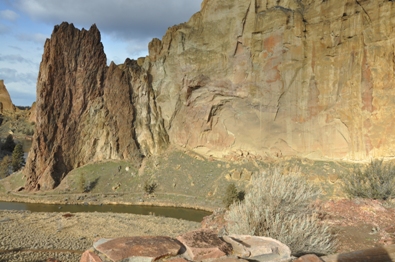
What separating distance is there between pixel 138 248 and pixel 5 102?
143281mm

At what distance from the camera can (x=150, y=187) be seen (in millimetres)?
35781

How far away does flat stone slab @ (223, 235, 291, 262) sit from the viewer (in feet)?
13.8

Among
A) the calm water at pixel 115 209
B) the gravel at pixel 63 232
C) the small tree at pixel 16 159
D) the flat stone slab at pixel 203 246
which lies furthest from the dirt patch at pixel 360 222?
the small tree at pixel 16 159

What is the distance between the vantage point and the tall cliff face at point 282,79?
104 feet

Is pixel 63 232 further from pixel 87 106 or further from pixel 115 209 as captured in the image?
pixel 87 106

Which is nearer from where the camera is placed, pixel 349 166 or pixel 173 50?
pixel 349 166

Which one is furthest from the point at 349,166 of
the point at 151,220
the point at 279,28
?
the point at 151,220

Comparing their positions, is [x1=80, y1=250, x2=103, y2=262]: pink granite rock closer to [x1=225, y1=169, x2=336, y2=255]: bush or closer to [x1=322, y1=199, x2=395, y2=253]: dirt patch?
[x1=225, y1=169, x2=336, y2=255]: bush

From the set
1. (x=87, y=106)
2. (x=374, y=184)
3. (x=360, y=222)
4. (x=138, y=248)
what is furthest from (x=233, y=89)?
(x=138, y=248)

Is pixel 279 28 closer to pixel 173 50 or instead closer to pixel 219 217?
pixel 173 50

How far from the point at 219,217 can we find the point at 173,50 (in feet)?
110

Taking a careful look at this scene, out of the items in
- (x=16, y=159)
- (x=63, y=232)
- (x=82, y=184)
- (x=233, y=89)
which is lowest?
(x=63, y=232)

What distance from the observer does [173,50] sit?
1726 inches

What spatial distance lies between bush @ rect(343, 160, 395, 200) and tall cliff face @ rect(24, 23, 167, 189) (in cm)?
2988
